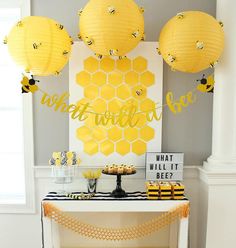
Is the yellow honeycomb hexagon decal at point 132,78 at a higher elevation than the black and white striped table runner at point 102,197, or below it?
higher

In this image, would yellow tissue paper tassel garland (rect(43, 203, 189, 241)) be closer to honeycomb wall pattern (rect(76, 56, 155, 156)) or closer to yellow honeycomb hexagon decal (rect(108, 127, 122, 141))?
honeycomb wall pattern (rect(76, 56, 155, 156))

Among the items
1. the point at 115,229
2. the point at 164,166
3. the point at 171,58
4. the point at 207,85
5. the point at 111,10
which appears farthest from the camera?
the point at 115,229

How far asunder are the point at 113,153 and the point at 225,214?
960 mm

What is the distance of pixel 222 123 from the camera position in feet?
7.46

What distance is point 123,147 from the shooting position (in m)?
2.39

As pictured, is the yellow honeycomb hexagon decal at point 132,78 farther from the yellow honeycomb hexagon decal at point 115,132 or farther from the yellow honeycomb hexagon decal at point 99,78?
the yellow honeycomb hexagon decal at point 115,132

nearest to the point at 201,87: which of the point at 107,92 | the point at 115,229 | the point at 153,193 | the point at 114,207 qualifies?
the point at 107,92

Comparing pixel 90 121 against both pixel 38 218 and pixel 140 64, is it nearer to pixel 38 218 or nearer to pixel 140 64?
pixel 140 64

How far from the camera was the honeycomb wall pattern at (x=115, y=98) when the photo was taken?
7.75ft

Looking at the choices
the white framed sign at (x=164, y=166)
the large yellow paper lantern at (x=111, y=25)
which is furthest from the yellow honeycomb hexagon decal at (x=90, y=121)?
the large yellow paper lantern at (x=111, y=25)

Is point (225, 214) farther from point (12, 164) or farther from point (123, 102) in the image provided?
point (12, 164)

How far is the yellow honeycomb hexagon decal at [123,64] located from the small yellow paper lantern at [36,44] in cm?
50

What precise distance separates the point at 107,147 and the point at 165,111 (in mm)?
542

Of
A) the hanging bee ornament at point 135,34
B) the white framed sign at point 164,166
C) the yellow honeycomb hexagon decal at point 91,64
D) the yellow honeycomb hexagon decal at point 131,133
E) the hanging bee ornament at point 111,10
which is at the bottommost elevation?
the white framed sign at point 164,166
